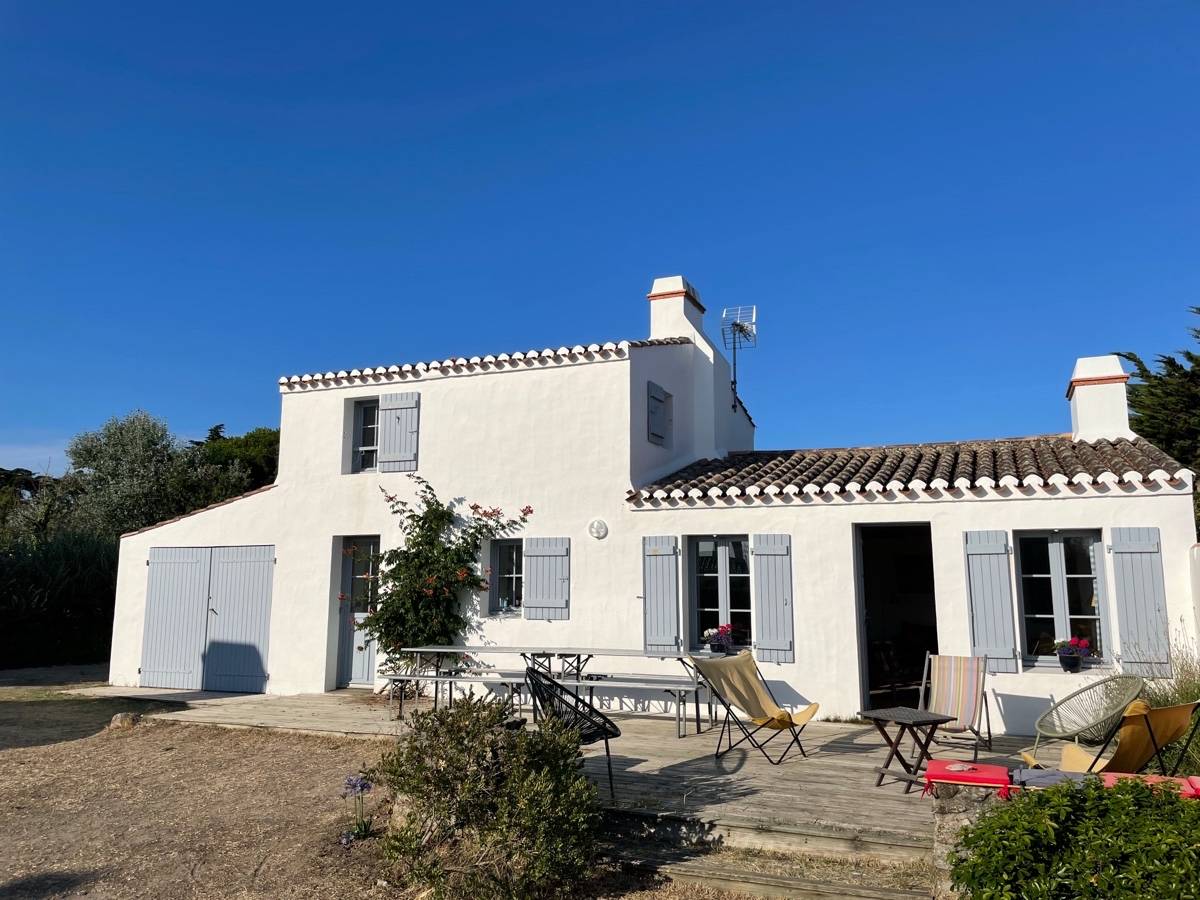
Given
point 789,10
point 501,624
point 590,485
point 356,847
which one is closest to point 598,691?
point 501,624

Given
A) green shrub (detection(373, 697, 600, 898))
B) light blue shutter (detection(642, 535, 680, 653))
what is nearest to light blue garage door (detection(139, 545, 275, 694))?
light blue shutter (detection(642, 535, 680, 653))

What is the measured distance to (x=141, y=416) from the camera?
24.1m

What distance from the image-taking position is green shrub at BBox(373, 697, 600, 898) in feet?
14.6

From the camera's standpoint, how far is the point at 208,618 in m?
12.4

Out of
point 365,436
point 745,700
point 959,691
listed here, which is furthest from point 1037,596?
point 365,436

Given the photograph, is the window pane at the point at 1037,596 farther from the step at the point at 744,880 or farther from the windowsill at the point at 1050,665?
the step at the point at 744,880

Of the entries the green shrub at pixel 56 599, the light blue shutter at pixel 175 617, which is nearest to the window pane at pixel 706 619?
the light blue shutter at pixel 175 617

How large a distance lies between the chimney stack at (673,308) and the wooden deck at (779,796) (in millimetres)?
7135

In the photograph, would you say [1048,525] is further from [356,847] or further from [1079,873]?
[356,847]

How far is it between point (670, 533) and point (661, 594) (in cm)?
77

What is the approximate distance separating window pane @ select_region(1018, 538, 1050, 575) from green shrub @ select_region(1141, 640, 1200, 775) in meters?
1.34

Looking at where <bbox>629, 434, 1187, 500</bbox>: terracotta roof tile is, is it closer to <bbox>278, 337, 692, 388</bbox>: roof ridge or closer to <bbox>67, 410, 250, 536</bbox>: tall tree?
<bbox>278, 337, 692, 388</bbox>: roof ridge

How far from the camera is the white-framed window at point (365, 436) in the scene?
1234 cm

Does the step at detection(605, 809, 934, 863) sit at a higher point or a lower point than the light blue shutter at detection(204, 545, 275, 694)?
lower
